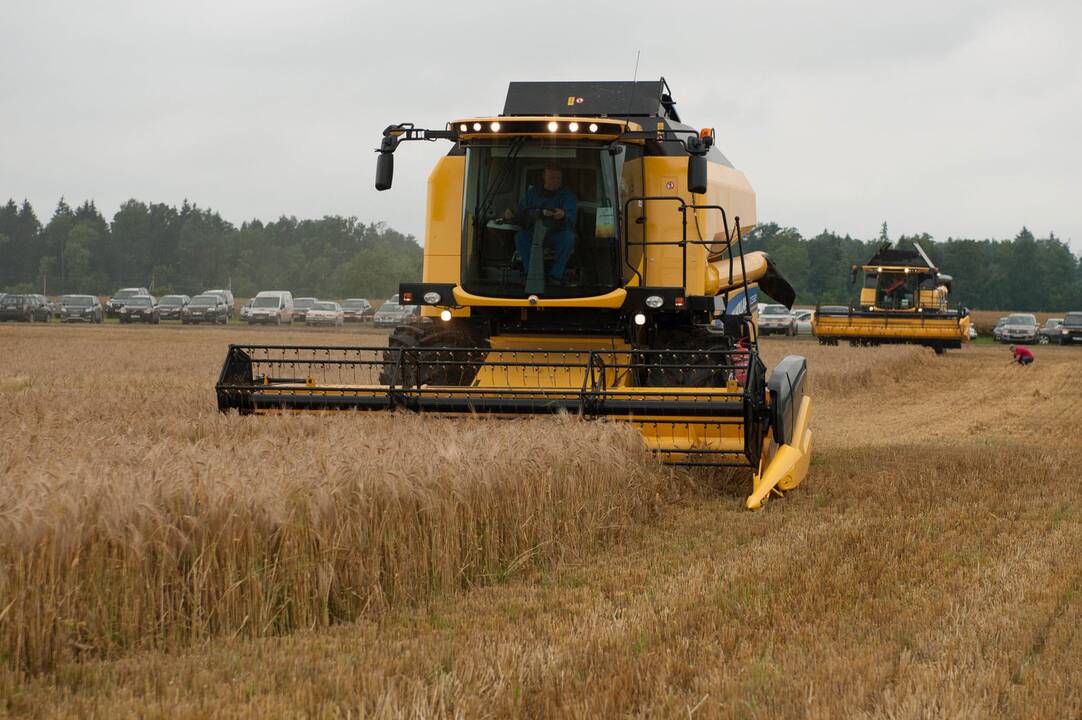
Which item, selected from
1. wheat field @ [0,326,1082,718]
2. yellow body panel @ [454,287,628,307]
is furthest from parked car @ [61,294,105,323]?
wheat field @ [0,326,1082,718]

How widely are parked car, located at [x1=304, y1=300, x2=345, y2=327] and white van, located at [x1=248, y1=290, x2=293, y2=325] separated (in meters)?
0.86

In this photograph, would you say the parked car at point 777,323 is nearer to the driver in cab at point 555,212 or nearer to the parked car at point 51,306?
the parked car at point 51,306

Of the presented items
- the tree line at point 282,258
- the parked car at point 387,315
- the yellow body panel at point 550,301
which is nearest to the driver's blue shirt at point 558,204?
the yellow body panel at point 550,301

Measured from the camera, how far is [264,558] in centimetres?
527

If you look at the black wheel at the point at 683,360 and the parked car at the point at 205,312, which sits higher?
the black wheel at the point at 683,360

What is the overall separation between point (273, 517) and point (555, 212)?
18.4 ft

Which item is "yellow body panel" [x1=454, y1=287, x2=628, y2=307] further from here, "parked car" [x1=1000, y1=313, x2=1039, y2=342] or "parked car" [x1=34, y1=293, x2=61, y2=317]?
"parked car" [x1=34, y1=293, x2=61, y2=317]

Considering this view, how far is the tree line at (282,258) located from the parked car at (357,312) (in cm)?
4376

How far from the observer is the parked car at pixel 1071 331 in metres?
51.1

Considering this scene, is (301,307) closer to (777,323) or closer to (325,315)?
(325,315)

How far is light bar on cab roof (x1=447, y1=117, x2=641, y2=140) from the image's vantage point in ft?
33.2

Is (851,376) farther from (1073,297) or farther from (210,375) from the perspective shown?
(1073,297)

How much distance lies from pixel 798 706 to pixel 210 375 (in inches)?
722

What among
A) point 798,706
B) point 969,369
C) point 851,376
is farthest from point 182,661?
point 969,369
